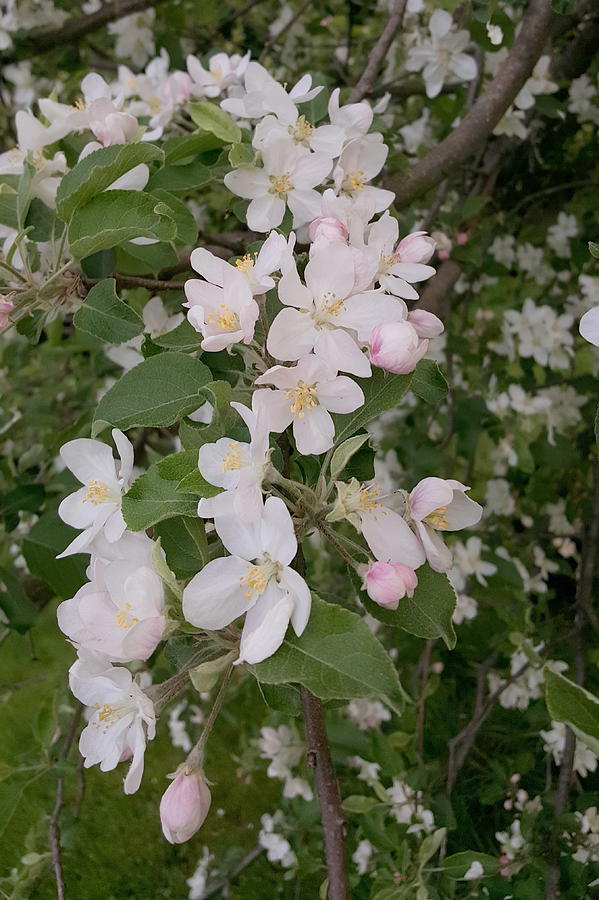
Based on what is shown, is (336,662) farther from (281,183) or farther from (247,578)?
(281,183)

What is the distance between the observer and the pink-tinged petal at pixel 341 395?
2.09ft

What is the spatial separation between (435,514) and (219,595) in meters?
0.20

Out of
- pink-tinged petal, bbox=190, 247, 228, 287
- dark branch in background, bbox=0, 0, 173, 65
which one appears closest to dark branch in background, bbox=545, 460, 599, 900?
pink-tinged petal, bbox=190, 247, 228, 287

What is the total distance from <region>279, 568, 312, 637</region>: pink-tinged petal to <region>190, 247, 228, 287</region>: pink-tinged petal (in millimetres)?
277

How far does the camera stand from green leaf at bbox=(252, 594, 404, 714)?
53 cm

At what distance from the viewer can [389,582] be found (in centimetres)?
61

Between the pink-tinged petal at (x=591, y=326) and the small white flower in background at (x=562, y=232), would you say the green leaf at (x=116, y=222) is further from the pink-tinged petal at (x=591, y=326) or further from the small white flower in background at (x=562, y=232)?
the small white flower in background at (x=562, y=232)

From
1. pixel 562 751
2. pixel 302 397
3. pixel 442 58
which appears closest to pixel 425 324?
pixel 302 397

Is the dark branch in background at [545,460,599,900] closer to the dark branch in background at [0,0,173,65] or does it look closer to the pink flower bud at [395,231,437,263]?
the pink flower bud at [395,231,437,263]

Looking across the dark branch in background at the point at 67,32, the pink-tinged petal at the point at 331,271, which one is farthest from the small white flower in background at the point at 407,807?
the dark branch in background at the point at 67,32

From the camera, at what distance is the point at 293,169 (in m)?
0.89

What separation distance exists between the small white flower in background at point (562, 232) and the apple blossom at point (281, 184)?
5.49ft

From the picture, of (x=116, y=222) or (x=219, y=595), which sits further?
(x=116, y=222)

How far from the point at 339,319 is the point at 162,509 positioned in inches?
8.6
